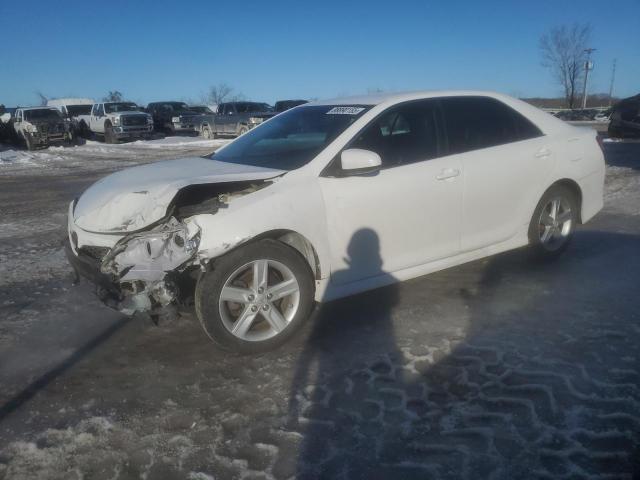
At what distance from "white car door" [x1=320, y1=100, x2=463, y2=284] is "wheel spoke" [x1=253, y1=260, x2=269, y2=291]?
1.61ft

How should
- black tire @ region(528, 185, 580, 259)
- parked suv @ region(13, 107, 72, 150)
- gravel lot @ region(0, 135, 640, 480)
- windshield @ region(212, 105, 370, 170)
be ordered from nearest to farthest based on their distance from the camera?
1. gravel lot @ region(0, 135, 640, 480)
2. windshield @ region(212, 105, 370, 170)
3. black tire @ region(528, 185, 580, 259)
4. parked suv @ region(13, 107, 72, 150)

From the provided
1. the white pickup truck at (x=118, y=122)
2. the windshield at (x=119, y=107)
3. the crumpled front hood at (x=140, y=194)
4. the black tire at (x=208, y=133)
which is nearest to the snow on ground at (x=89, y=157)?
the white pickup truck at (x=118, y=122)

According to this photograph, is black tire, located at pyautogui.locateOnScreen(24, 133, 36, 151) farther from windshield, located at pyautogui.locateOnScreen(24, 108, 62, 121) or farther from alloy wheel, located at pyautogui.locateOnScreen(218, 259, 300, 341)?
alloy wheel, located at pyautogui.locateOnScreen(218, 259, 300, 341)

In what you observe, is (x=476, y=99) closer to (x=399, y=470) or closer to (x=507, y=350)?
(x=507, y=350)

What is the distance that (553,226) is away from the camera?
4.82 metres

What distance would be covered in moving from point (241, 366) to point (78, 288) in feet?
7.30

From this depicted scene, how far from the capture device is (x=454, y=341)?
3.45 m

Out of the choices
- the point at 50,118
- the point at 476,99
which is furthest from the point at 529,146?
the point at 50,118

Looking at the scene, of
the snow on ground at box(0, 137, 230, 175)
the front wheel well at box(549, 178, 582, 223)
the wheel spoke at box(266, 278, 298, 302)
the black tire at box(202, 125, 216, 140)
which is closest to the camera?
the wheel spoke at box(266, 278, 298, 302)

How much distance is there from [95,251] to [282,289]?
1250mm

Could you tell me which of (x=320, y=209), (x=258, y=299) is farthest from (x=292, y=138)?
(x=258, y=299)

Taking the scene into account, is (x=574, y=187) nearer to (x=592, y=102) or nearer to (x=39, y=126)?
(x=39, y=126)

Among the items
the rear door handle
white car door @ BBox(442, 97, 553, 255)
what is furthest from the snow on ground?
the rear door handle

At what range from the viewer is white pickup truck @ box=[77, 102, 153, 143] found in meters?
24.3
